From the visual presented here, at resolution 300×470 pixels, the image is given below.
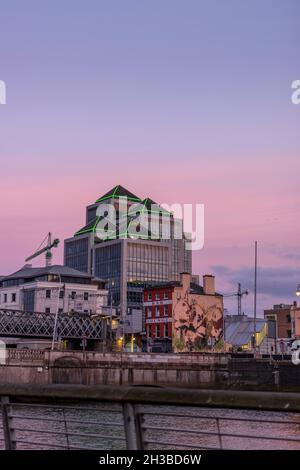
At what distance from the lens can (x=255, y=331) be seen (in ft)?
433

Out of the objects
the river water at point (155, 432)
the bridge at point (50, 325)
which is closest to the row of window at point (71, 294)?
the bridge at point (50, 325)

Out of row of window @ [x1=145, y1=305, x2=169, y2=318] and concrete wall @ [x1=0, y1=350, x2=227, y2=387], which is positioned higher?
row of window @ [x1=145, y1=305, x2=169, y2=318]

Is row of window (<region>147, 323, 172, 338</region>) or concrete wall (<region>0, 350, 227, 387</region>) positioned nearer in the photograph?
concrete wall (<region>0, 350, 227, 387</region>)

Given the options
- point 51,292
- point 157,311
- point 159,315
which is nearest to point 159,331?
point 159,315

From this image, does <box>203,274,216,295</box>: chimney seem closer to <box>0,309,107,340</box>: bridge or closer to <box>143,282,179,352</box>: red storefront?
<box>143,282,179,352</box>: red storefront

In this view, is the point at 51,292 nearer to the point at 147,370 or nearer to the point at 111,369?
the point at 147,370

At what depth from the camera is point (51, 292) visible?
481 ft

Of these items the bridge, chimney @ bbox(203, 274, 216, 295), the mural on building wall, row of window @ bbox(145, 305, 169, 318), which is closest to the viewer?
the bridge

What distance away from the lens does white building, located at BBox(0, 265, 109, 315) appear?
145500 mm

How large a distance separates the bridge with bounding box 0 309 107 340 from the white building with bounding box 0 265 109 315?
10623 millimetres

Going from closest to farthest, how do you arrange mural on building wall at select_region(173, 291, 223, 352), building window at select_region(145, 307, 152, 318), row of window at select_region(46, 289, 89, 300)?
1. mural on building wall at select_region(173, 291, 223, 352)
2. building window at select_region(145, 307, 152, 318)
3. row of window at select_region(46, 289, 89, 300)

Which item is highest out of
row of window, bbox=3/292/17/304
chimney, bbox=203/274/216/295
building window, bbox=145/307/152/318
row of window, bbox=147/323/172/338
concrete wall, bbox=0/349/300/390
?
chimney, bbox=203/274/216/295

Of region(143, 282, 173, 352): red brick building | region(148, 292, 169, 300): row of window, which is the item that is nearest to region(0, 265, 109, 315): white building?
region(143, 282, 173, 352): red brick building
